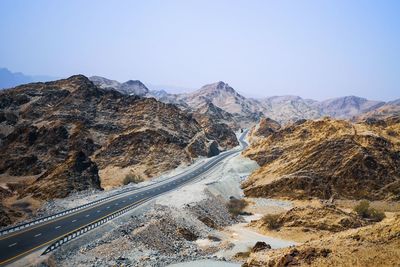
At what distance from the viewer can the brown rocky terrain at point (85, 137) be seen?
255 feet

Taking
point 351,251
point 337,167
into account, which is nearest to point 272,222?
point 351,251

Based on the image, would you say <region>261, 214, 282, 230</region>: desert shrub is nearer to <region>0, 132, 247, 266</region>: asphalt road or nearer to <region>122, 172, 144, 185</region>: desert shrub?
<region>0, 132, 247, 266</region>: asphalt road

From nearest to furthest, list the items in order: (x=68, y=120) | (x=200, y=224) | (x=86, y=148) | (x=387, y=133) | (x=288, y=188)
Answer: (x=200, y=224) < (x=288, y=188) < (x=387, y=133) < (x=86, y=148) < (x=68, y=120)

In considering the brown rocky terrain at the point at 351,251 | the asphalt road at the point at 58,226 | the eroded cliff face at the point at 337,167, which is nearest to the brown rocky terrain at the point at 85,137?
the asphalt road at the point at 58,226

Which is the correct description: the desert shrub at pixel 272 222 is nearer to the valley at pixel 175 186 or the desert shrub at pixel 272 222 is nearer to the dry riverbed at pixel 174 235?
the valley at pixel 175 186

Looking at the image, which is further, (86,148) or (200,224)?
(86,148)

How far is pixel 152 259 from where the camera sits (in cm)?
3728

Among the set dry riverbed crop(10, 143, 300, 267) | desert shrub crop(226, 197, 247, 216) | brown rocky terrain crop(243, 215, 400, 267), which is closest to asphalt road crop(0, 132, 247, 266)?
dry riverbed crop(10, 143, 300, 267)

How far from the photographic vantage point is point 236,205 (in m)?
64.6

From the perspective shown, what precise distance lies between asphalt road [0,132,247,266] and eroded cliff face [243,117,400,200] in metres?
19.6

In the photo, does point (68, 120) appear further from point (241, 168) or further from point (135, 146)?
point (241, 168)

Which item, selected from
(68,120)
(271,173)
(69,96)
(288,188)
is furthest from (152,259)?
(69,96)

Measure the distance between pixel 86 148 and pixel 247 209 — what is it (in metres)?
51.2

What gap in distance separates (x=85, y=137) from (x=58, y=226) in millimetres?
63047
